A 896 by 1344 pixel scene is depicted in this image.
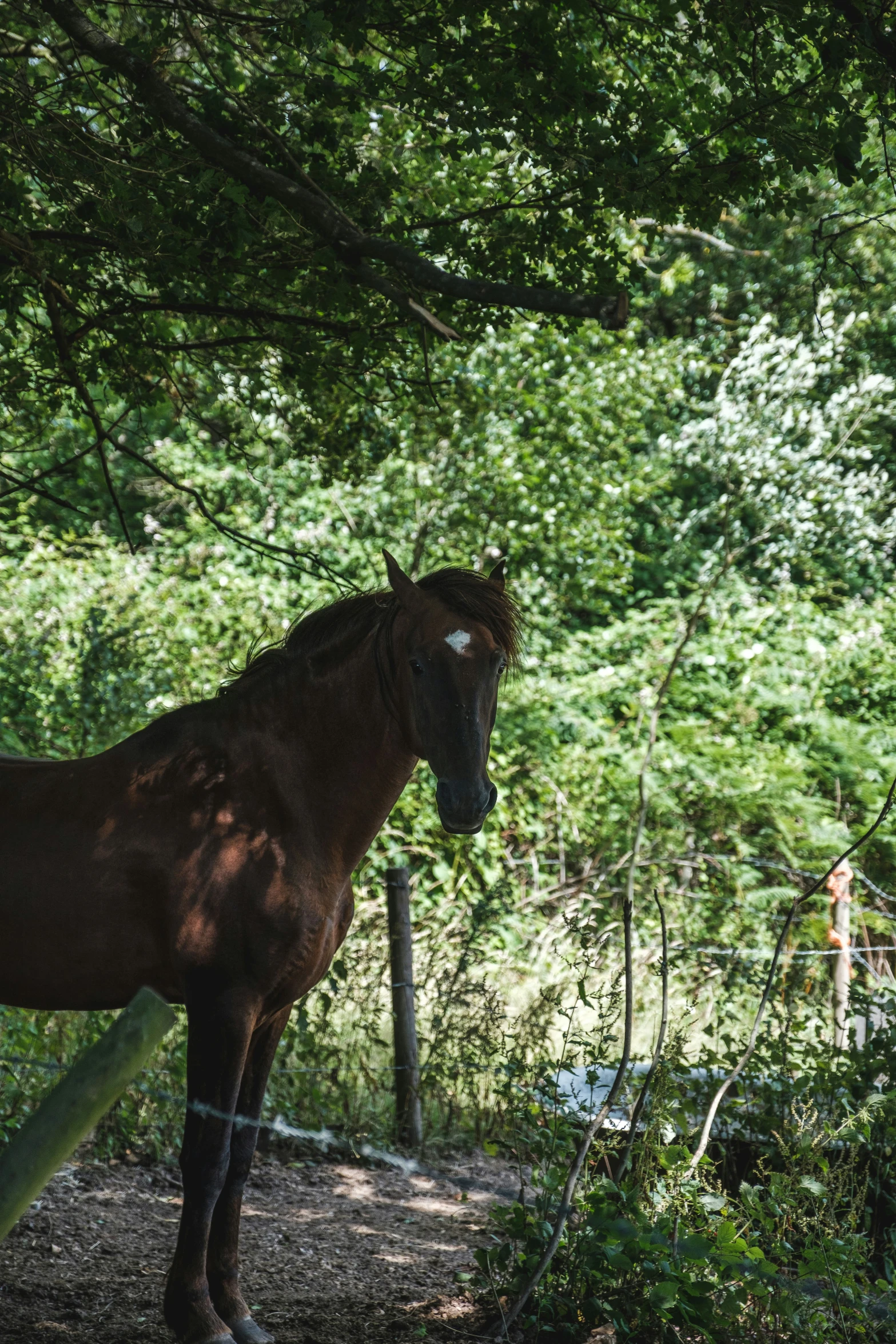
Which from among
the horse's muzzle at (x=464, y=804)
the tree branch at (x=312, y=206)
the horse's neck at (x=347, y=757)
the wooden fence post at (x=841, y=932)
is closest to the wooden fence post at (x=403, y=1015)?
the wooden fence post at (x=841, y=932)

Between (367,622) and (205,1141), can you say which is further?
(367,622)

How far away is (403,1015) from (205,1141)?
2.98 meters

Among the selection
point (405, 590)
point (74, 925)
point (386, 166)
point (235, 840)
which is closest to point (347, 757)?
point (235, 840)

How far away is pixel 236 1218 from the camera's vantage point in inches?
121

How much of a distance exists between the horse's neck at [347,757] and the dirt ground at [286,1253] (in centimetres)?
147

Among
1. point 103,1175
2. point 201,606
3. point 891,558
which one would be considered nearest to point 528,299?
point 103,1175

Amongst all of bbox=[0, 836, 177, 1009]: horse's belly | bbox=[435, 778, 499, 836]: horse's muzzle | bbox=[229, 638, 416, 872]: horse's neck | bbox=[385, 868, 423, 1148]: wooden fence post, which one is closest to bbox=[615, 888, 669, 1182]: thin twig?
bbox=[435, 778, 499, 836]: horse's muzzle

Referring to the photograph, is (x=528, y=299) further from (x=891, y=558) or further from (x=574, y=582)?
(x=891, y=558)

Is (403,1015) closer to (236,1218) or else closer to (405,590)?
(236,1218)

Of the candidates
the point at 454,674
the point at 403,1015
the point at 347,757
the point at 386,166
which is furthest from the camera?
the point at 403,1015

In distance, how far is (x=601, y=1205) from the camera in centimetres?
284

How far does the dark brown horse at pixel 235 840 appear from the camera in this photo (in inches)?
111

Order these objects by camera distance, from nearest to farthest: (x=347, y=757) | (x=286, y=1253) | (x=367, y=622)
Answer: (x=347, y=757)
(x=367, y=622)
(x=286, y=1253)

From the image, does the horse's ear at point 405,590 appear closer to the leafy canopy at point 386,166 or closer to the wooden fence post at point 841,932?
the leafy canopy at point 386,166
